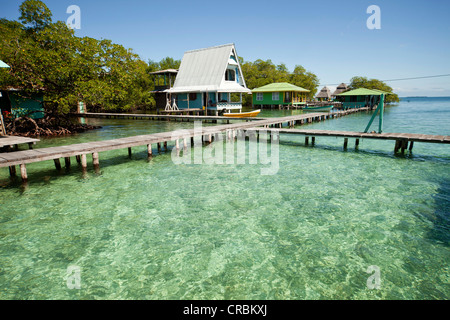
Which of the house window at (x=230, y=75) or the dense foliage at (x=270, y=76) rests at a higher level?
the dense foliage at (x=270, y=76)

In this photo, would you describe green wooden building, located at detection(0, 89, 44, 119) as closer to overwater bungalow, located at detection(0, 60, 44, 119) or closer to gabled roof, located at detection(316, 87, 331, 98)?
overwater bungalow, located at detection(0, 60, 44, 119)

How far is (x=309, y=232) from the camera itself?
5.27 meters

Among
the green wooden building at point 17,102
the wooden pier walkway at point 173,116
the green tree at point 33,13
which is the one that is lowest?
the wooden pier walkway at point 173,116

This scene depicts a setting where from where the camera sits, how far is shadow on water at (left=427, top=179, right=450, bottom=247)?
4.99 meters

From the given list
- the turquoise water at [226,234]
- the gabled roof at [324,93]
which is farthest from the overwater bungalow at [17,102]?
the gabled roof at [324,93]

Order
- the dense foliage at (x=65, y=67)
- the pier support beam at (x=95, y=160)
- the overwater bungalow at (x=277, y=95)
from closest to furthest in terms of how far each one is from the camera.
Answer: the pier support beam at (x=95, y=160) < the dense foliage at (x=65, y=67) < the overwater bungalow at (x=277, y=95)

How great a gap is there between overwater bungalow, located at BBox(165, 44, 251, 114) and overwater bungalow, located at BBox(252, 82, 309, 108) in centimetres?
1190

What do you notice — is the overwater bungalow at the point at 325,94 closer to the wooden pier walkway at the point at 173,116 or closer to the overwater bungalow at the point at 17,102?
the wooden pier walkway at the point at 173,116

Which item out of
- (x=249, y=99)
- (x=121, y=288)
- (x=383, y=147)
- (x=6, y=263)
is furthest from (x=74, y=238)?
(x=249, y=99)

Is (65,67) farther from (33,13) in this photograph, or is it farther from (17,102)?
(33,13)

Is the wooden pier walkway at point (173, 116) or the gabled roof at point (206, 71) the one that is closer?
the wooden pier walkway at point (173, 116)

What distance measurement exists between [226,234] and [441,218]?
485cm

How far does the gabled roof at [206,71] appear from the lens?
91.8ft

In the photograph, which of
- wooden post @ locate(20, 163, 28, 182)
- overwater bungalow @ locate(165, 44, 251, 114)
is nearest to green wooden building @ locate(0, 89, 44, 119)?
wooden post @ locate(20, 163, 28, 182)
